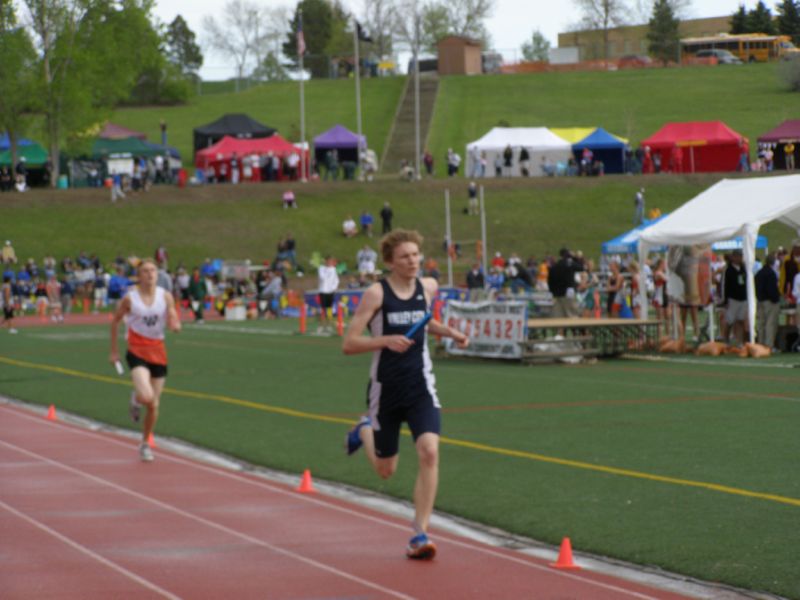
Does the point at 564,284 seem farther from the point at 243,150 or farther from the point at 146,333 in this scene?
the point at 243,150

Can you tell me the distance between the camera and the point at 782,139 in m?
59.9

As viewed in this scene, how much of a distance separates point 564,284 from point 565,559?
19.1 meters

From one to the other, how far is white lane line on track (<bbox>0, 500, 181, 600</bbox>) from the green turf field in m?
2.65

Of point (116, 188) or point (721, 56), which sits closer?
point (116, 188)

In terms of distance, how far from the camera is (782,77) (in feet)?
227

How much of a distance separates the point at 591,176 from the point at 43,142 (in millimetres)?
25086

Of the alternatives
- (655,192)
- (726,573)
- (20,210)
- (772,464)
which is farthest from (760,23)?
(726,573)

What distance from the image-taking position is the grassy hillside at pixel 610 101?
261 feet

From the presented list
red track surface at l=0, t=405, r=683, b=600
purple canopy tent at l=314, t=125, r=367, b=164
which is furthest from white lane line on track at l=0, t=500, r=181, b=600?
purple canopy tent at l=314, t=125, r=367, b=164

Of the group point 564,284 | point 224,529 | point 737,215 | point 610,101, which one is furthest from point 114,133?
point 224,529

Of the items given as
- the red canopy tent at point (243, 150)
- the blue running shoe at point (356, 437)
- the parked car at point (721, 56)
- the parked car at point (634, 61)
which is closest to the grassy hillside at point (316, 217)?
the red canopy tent at point (243, 150)

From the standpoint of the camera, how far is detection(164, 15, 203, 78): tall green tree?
13725 cm

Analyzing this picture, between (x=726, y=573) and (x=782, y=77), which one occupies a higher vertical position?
(x=782, y=77)

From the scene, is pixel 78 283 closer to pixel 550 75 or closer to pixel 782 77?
pixel 782 77
